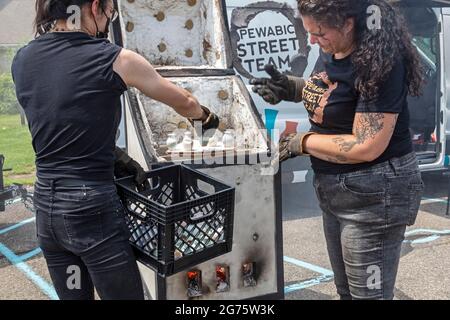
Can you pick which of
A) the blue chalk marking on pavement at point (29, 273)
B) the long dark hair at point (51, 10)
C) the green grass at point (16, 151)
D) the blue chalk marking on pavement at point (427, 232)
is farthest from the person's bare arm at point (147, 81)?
the green grass at point (16, 151)

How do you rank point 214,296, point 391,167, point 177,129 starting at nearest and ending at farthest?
point 391,167
point 214,296
point 177,129

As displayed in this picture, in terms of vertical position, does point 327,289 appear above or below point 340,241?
below

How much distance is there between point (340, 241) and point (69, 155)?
1274mm

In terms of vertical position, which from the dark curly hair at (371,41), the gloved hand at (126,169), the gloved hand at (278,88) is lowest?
the gloved hand at (126,169)

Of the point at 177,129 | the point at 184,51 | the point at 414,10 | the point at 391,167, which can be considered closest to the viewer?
the point at 391,167

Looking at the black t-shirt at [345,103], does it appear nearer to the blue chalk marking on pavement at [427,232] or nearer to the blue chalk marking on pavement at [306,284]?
the blue chalk marking on pavement at [306,284]

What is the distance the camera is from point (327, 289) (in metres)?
3.78

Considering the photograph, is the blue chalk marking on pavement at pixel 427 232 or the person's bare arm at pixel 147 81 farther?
the blue chalk marking on pavement at pixel 427 232

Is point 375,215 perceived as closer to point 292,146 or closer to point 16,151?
point 292,146

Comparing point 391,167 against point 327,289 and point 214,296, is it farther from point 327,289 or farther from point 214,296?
point 327,289

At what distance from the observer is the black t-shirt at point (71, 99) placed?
183 centimetres

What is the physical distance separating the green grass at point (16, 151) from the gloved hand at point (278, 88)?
529 cm

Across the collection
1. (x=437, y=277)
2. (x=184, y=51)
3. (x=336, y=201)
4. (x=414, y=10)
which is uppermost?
(x=414, y=10)

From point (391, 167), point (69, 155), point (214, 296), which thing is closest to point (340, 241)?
point (391, 167)
